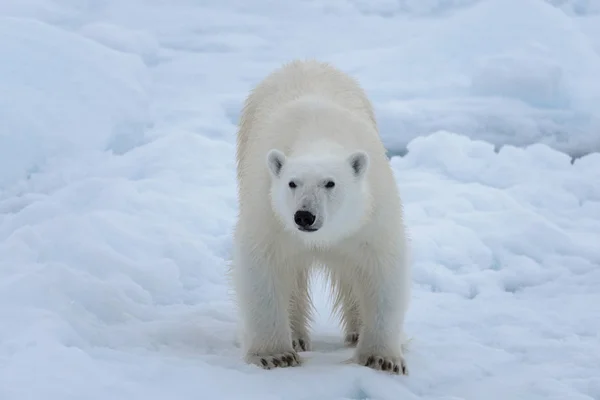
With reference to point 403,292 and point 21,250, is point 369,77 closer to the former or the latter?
point 21,250

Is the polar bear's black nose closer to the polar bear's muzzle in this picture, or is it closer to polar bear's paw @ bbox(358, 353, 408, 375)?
the polar bear's muzzle

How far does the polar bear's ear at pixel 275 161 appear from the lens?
11.0 ft

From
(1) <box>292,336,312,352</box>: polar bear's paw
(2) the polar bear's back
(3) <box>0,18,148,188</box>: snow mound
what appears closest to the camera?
(2) the polar bear's back

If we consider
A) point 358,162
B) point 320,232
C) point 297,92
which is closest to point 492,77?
point 297,92

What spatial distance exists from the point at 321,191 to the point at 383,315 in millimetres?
706

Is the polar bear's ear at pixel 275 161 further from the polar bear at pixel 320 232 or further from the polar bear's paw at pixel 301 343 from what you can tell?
the polar bear's paw at pixel 301 343

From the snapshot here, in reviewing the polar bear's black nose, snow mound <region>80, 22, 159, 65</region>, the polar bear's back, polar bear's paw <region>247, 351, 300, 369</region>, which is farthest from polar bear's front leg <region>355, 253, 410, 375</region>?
snow mound <region>80, 22, 159, 65</region>

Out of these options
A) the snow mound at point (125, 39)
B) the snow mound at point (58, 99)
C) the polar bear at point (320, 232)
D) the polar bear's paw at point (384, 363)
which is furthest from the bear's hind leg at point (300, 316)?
the snow mound at point (125, 39)

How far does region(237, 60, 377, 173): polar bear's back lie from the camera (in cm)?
403

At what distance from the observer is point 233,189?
7.25m

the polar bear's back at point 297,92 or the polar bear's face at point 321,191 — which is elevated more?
the polar bear's back at point 297,92

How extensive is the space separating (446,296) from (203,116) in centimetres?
469

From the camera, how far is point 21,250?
4.83 m

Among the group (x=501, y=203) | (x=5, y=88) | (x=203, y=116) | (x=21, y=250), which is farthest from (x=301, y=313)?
(x=203, y=116)
